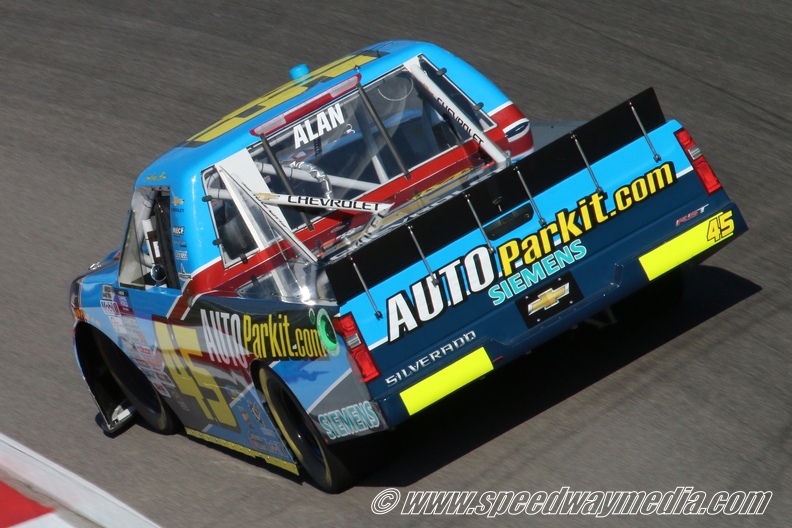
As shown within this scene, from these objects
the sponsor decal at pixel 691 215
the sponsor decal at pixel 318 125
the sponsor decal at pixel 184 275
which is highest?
the sponsor decal at pixel 318 125

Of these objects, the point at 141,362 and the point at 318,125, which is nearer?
the point at 318,125

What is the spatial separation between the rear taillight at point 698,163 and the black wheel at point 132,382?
3.79 m

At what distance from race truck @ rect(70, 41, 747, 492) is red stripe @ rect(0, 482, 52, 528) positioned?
1.07 m

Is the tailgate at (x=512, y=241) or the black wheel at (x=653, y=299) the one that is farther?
the black wheel at (x=653, y=299)

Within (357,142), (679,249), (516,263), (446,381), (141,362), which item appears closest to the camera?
(446,381)

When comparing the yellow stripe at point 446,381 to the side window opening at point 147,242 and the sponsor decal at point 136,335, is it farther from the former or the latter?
the sponsor decal at point 136,335

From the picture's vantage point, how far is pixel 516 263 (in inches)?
205

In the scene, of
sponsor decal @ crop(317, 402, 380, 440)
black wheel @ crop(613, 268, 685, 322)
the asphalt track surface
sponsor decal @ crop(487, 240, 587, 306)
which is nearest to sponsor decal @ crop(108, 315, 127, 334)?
the asphalt track surface

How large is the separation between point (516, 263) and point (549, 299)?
246 millimetres

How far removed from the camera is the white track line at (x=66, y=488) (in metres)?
5.77

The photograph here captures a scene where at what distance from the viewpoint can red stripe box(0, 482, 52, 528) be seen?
5.74 meters

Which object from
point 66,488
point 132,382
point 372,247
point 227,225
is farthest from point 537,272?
point 132,382

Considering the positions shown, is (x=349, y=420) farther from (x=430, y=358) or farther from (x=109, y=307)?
(x=109, y=307)

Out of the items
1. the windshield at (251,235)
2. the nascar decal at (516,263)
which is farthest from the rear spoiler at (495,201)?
the windshield at (251,235)
